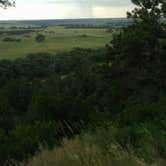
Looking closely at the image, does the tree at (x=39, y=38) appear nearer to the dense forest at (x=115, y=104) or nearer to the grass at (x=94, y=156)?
the dense forest at (x=115, y=104)

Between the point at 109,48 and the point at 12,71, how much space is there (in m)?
46.6

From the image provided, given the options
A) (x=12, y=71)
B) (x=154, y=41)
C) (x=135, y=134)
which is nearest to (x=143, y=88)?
(x=154, y=41)

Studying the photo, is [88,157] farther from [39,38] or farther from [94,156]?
[39,38]

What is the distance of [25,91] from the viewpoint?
4806 cm

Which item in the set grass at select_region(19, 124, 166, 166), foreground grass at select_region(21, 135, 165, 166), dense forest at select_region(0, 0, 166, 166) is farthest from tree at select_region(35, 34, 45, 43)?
foreground grass at select_region(21, 135, 165, 166)

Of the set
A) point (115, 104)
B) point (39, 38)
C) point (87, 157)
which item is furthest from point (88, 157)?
point (39, 38)

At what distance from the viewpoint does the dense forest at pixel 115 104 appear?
6227mm

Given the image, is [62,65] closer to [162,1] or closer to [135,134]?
[162,1]

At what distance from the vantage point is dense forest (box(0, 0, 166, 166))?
6.23 m

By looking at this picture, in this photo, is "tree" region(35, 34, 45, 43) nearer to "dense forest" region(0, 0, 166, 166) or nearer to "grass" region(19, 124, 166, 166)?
"dense forest" region(0, 0, 166, 166)

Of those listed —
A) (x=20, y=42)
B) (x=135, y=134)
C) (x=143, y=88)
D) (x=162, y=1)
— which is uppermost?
(x=162, y=1)

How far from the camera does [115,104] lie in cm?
2402

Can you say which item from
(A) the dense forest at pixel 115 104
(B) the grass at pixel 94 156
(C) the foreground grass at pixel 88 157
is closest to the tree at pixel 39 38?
(A) the dense forest at pixel 115 104

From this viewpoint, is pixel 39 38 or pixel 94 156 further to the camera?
pixel 39 38
